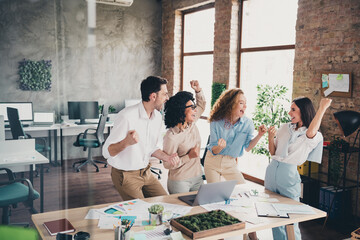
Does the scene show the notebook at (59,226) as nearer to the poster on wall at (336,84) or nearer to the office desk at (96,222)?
the office desk at (96,222)

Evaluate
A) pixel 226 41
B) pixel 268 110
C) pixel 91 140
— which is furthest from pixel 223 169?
pixel 91 140

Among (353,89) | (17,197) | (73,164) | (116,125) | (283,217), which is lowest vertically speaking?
(73,164)

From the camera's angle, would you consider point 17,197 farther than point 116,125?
Yes

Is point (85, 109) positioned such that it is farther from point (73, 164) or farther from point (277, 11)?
point (277, 11)

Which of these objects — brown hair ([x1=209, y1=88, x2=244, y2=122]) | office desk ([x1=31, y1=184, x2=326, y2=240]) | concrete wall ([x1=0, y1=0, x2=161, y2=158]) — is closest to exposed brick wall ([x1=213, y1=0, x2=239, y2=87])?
concrete wall ([x1=0, y1=0, x2=161, y2=158])

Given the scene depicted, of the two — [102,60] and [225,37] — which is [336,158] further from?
[102,60]

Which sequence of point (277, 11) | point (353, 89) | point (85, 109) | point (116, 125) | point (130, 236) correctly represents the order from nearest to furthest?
point (130, 236) → point (116, 125) → point (353, 89) → point (277, 11) → point (85, 109)

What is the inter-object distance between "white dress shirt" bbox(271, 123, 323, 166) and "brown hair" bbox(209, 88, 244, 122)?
47cm

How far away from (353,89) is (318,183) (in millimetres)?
1197

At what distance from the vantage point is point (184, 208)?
7.48 ft

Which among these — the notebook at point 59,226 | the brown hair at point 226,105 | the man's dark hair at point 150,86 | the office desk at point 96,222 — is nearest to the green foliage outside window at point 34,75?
the man's dark hair at point 150,86

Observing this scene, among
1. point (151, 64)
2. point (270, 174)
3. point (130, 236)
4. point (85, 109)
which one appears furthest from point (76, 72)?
point (130, 236)

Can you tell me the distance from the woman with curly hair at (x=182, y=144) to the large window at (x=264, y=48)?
Answer: 252 cm

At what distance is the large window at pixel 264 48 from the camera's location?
4.99 metres
